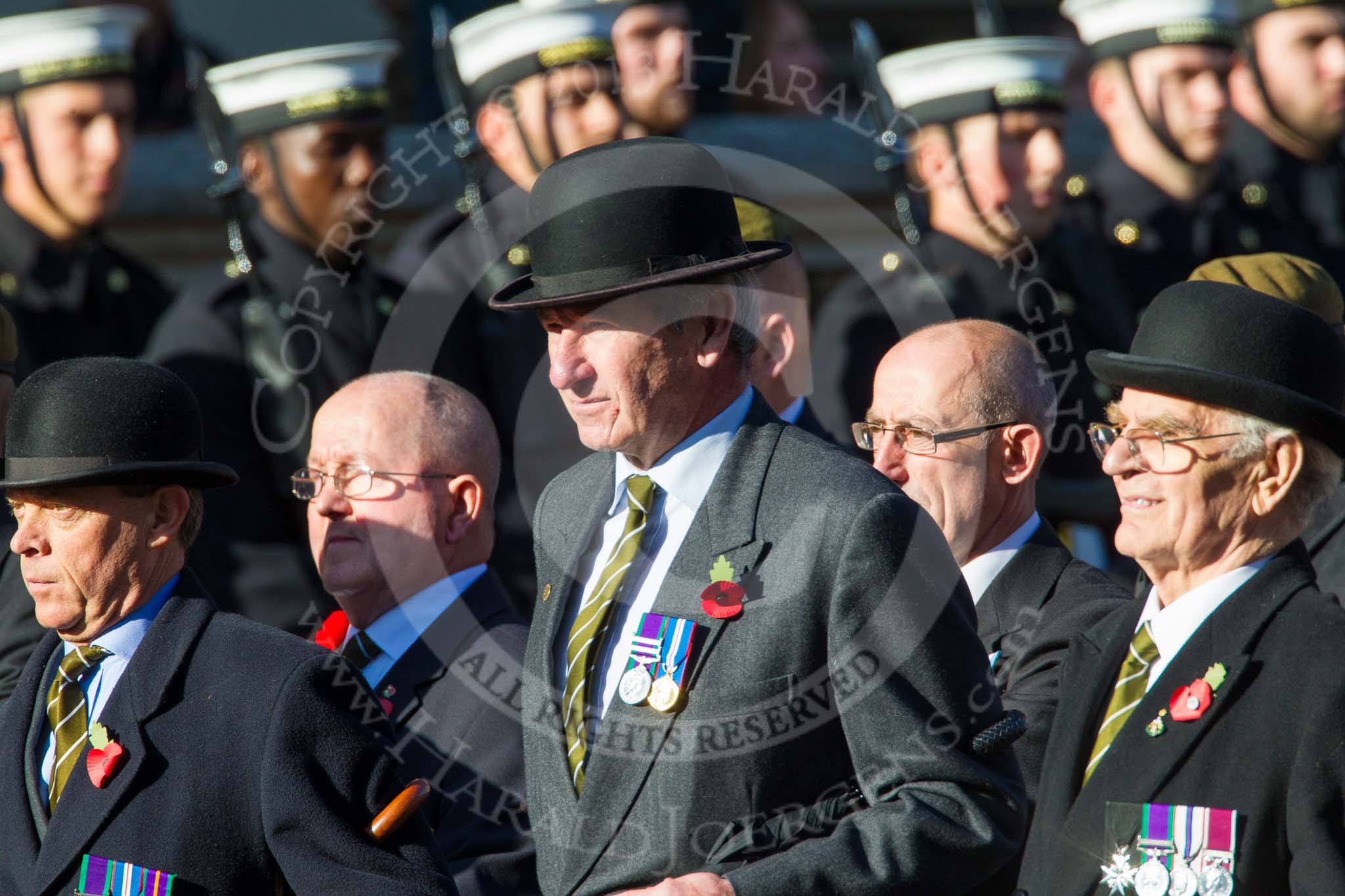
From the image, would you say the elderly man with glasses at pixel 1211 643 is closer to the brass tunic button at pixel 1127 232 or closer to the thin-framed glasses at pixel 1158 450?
the thin-framed glasses at pixel 1158 450

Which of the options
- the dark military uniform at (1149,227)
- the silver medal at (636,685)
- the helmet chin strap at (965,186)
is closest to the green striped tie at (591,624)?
the silver medal at (636,685)

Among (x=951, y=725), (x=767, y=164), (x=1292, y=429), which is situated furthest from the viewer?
(x=767, y=164)

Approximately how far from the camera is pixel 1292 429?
305 cm

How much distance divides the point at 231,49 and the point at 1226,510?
5886 mm

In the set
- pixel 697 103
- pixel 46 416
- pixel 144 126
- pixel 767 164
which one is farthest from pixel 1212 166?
pixel 46 416

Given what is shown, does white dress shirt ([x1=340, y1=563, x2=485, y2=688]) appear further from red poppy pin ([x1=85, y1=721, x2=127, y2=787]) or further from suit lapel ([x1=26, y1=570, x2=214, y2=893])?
red poppy pin ([x1=85, y1=721, x2=127, y2=787])

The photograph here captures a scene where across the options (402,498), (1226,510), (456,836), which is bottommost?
(456,836)

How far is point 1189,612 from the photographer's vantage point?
307 centimetres

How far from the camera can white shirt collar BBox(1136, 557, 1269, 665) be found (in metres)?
3.05

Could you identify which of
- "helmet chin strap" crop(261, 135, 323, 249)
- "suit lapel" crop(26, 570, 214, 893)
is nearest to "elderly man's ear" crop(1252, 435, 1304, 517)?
"suit lapel" crop(26, 570, 214, 893)

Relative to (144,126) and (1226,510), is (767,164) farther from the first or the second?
(1226,510)

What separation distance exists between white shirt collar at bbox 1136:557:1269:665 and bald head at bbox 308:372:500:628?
154cm

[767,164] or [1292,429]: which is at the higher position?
[1292,429]

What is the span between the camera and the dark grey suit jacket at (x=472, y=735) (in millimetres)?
3555
